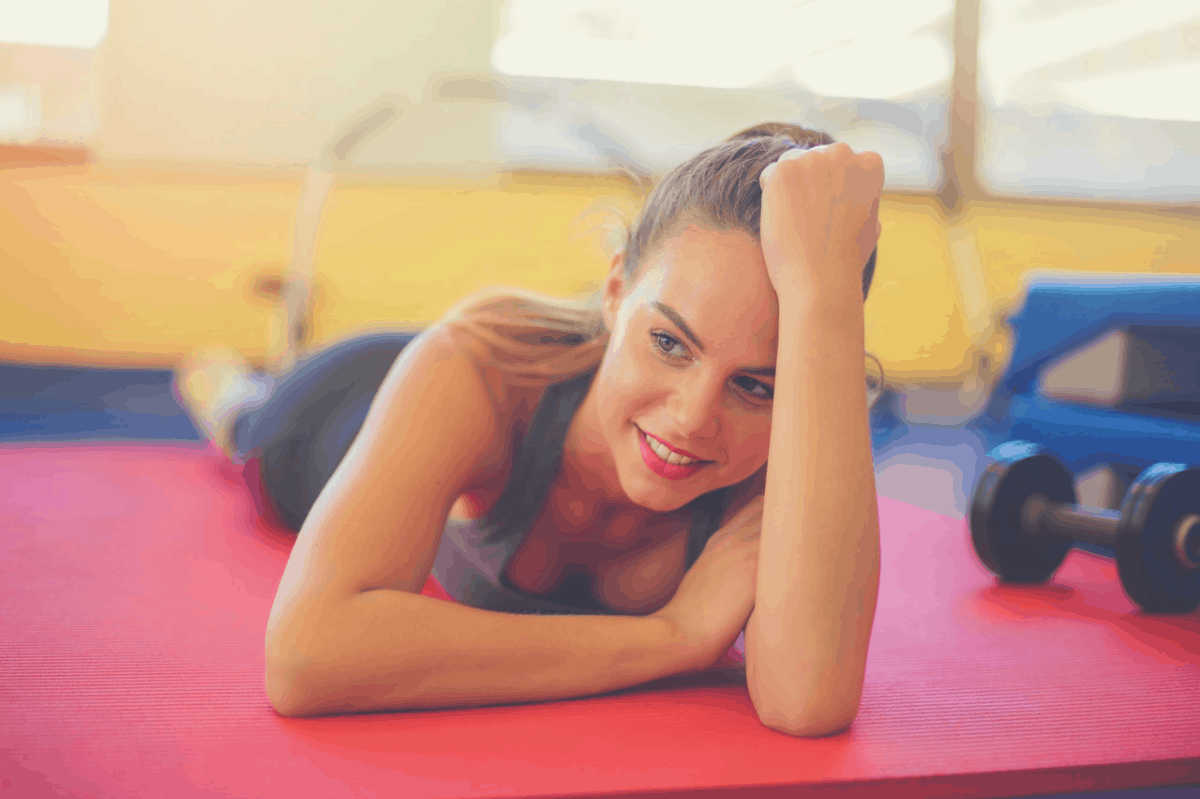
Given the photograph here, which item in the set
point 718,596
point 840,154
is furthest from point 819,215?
point 718,596

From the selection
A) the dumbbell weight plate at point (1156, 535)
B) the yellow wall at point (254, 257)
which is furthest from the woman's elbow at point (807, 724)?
the yellow wall at point (254, 257)

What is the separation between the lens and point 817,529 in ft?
2.84

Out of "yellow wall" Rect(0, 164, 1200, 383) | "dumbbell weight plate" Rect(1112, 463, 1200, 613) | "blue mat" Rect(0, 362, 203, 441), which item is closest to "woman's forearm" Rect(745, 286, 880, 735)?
"dumbbell weight plate" Rect(1112, 463, 1200, 613)

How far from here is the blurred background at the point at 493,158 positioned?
339 cm

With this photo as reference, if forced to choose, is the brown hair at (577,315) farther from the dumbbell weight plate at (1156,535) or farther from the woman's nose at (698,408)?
the dumbbell weight plate at (1156,535)

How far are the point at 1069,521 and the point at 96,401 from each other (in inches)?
126

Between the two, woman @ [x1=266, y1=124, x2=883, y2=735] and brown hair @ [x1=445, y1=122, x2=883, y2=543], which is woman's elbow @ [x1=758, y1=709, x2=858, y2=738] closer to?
woman @ [x1=266, y1=124, x2=883, y2=735]

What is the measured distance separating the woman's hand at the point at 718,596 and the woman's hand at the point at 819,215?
0.29 meters

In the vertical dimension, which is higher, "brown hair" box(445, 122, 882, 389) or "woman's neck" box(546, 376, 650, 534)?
"brown hair" box(445, 122, 882, 389)

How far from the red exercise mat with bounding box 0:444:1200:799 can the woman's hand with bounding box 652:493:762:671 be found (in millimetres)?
68

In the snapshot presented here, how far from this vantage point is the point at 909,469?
292cm

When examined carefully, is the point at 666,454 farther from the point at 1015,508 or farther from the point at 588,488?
the point at 1015,508

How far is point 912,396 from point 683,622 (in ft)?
11.8

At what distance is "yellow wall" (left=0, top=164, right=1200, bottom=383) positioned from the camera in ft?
11.0
